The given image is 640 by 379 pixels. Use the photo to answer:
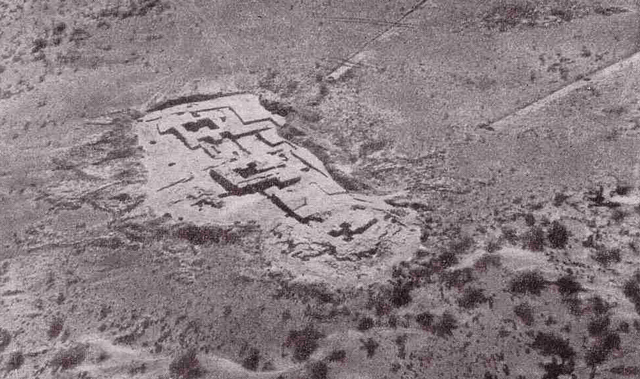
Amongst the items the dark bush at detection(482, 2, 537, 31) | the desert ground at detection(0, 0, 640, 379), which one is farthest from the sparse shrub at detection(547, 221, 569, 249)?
the dark bush at detection(482, 2, 537, 31)

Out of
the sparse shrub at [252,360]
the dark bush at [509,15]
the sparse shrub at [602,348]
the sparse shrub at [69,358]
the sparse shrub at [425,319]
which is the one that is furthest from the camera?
the dark bush at [509,15]

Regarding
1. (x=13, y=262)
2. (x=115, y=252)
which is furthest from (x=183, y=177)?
(x=13, y=262)

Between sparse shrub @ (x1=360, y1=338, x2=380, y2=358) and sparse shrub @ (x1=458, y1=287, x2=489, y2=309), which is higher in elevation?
sparse shrub @ (x1=458, y1=287, x2=489, y2=309)

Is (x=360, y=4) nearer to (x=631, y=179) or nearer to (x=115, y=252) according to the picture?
(x=631, y=179)

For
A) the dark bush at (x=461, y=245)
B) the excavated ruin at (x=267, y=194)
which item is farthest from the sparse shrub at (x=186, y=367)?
the dark bush at (x=461, y=245)

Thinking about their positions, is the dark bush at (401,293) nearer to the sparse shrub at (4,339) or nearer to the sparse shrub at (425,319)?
the sparse shrub at (425,319)

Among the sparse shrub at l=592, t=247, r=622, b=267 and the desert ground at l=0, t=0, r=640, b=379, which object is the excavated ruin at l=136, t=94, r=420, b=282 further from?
the sparse shrub at l=592, t=247, r=622, b=267

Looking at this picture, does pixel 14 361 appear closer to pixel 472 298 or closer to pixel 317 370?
pixel 317 370
